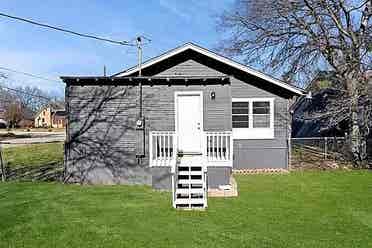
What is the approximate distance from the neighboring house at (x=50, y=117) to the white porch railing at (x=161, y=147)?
256 ft

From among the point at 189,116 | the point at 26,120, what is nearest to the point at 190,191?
the point at 189,116

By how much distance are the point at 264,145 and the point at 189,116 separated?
428cm

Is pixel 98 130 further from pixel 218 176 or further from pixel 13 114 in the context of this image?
pixel 13 114

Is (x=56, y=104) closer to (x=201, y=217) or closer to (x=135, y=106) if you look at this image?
(x=135, y=106)

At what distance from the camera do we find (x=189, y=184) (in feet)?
32.7

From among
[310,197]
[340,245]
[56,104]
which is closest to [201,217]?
[340,245]

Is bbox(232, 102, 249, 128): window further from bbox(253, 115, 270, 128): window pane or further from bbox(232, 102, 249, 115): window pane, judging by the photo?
bbox(253, 115, 270, 128): window pane

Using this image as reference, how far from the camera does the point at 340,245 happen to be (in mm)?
6234

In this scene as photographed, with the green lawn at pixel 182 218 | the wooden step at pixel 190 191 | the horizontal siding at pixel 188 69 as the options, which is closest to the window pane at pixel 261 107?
the horizontal siding at pixel 188 69

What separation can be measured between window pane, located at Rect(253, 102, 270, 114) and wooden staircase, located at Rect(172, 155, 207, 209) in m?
5.39

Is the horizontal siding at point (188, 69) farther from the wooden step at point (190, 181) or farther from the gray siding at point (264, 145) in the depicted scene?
the wooden step at point (190, 181)

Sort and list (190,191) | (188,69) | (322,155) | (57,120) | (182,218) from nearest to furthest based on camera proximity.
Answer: (182,218), (190,191), (188,69), (322,155), (57,120)

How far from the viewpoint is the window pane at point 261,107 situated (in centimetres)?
1625

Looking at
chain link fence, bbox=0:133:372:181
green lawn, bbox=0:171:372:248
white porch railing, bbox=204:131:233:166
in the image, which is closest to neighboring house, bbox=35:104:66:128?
chain link fence, bbox=0:133:372:181
